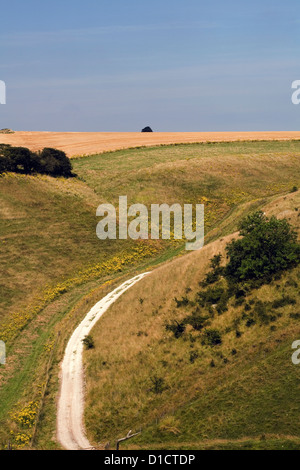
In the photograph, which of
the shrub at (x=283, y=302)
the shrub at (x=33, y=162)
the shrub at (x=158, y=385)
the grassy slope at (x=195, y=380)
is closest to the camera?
the grassy slope at (x=195, y=380)

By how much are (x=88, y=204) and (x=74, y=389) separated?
145ft

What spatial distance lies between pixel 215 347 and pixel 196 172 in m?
57.6

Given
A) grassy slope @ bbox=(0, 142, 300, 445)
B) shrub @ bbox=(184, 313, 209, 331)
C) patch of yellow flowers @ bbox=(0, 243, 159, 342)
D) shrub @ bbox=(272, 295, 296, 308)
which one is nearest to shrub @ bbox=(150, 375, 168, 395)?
shrub @ bbox=(184, 313, 209, 331)

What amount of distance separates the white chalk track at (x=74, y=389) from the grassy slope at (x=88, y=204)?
1548 millimetres

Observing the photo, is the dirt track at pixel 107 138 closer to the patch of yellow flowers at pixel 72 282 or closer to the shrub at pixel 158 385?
the patch of yellow flowers at pixel 72 282

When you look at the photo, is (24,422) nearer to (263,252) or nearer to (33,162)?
(263,252)

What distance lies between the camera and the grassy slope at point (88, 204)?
2205 inches

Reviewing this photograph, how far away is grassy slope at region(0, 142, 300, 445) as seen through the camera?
184 ft

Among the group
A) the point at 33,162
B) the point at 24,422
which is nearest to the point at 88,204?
the point at 33,162

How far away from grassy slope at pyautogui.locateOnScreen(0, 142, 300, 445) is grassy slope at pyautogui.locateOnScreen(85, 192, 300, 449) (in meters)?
7.26

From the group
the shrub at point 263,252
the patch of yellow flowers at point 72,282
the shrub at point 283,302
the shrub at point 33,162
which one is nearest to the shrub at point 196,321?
the shrub at point 263,252

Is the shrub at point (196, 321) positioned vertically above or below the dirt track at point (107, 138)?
below

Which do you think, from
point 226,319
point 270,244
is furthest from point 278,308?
point 270,244

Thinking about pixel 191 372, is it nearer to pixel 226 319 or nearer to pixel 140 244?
pixel 226 319
